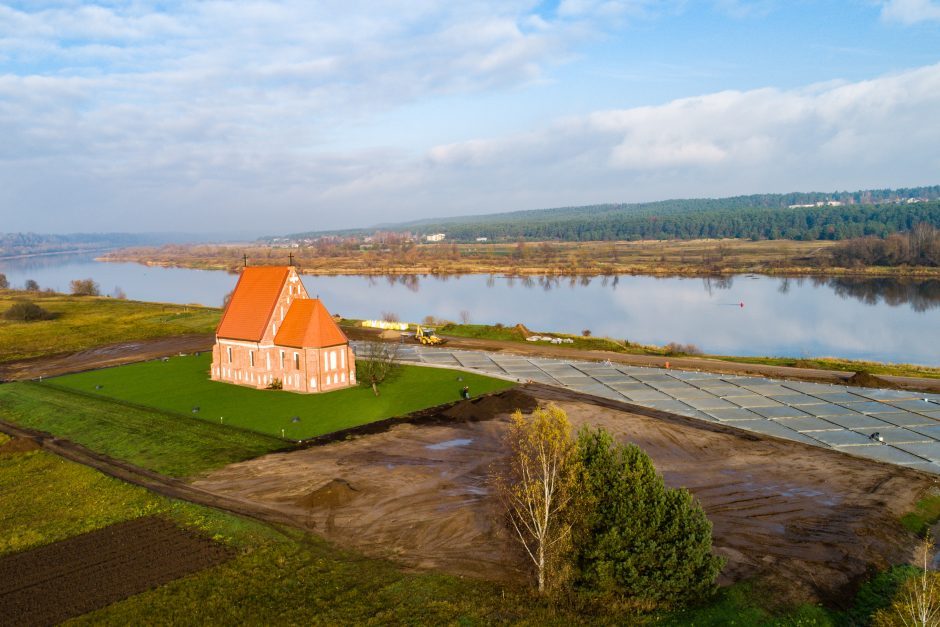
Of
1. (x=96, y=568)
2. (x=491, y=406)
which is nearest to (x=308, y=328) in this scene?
(x=491, y=406)

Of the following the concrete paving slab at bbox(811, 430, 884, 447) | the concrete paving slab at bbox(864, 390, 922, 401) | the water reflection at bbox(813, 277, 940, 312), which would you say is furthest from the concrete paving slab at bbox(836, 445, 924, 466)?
the water reflection at bbox(813, 277, 940, 312)

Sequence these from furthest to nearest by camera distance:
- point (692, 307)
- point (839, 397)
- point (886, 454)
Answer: point (692, 307), point (839, 397), point (886, 454)

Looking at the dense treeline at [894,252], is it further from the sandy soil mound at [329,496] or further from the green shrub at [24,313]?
the green shrub at [24,313]

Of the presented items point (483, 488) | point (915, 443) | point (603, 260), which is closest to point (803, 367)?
point (915, 443)

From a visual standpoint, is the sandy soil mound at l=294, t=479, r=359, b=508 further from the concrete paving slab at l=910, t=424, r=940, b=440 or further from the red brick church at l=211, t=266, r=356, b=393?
the concrete paving slab at l=910, t=424, r=940, b=440

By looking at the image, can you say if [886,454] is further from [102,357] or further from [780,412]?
[102,357]

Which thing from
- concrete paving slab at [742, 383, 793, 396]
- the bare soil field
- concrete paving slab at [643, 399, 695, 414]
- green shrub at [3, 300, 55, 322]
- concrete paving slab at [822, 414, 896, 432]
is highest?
green shrub at [3, 300, 55, 322]
